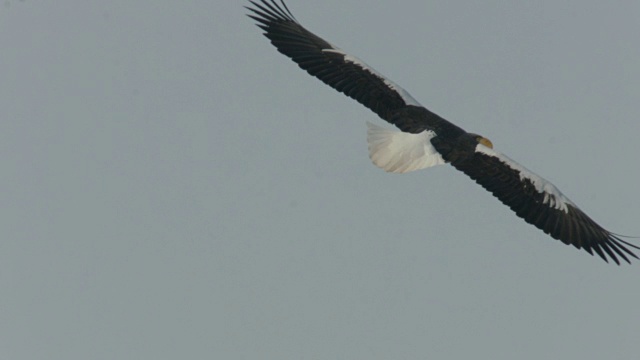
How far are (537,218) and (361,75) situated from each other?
90.5 inches

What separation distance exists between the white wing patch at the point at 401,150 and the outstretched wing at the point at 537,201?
1.23 feet

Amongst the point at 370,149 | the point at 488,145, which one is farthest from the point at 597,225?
the point at 370,149

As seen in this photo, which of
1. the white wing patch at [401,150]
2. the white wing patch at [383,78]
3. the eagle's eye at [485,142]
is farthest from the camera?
the eagle's eye at [485,142]

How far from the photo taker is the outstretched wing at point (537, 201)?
12.7 metres

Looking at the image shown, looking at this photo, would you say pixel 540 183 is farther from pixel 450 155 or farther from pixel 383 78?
pixel 383 78

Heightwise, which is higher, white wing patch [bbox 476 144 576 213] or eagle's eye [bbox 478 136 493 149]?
eagle's eye [bbox 478 136 493 149]

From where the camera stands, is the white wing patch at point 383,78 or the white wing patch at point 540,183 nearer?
the white wing patch at point 540,183

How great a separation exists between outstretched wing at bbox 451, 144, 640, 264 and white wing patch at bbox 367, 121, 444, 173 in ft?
1.23

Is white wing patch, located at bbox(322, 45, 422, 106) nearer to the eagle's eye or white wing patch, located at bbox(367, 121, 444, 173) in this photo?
white wing patch, located at bbox(367, 121, 444, 173)

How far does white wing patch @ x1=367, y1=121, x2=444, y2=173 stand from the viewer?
12609 millimetres

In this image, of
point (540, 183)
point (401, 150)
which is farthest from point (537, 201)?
point (401, 150)

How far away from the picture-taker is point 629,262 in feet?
41.3

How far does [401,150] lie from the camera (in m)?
12.6

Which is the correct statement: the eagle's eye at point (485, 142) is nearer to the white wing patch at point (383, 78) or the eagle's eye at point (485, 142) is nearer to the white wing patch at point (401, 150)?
the white wing patch at point (401, 150)
